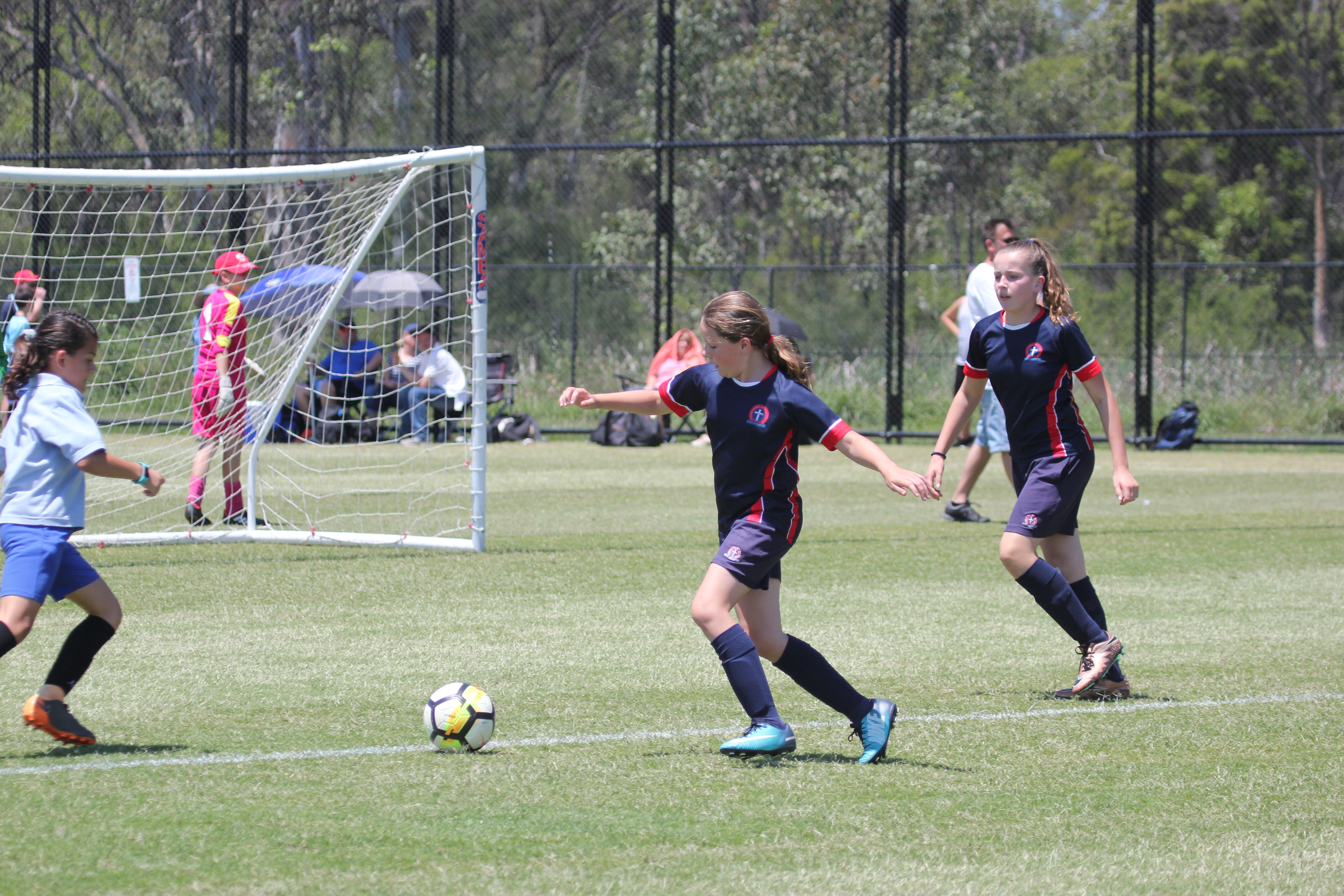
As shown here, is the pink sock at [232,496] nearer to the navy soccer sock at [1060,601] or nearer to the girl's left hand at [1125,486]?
the navy soccer sock at [1060,601]

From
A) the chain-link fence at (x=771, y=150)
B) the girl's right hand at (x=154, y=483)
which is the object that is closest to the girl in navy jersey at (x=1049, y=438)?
the girl's right hand at (x=154, y=483)

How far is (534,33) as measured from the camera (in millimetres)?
18484

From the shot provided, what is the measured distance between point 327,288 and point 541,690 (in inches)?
223

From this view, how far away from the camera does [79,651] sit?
14.7 ft

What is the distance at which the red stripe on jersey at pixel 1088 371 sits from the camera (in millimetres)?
5367

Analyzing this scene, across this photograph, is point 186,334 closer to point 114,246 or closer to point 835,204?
point 114,246

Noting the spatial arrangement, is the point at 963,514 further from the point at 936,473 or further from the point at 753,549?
the point at 753,549

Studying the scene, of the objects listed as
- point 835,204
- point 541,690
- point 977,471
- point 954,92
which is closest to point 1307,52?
point 954,92

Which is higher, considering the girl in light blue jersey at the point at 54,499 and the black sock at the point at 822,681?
the girl in light blue jersey at the point at 54,499

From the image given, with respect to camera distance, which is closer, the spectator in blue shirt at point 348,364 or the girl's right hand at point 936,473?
the girl's right hand at point 936,473

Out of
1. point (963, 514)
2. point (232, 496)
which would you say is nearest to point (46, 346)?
point (232, 496)

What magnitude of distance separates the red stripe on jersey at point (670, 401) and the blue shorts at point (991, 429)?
5.52 metres

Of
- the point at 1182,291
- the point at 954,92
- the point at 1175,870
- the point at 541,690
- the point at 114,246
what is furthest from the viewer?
the point at 954,92

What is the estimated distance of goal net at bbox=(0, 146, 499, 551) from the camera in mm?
8953
